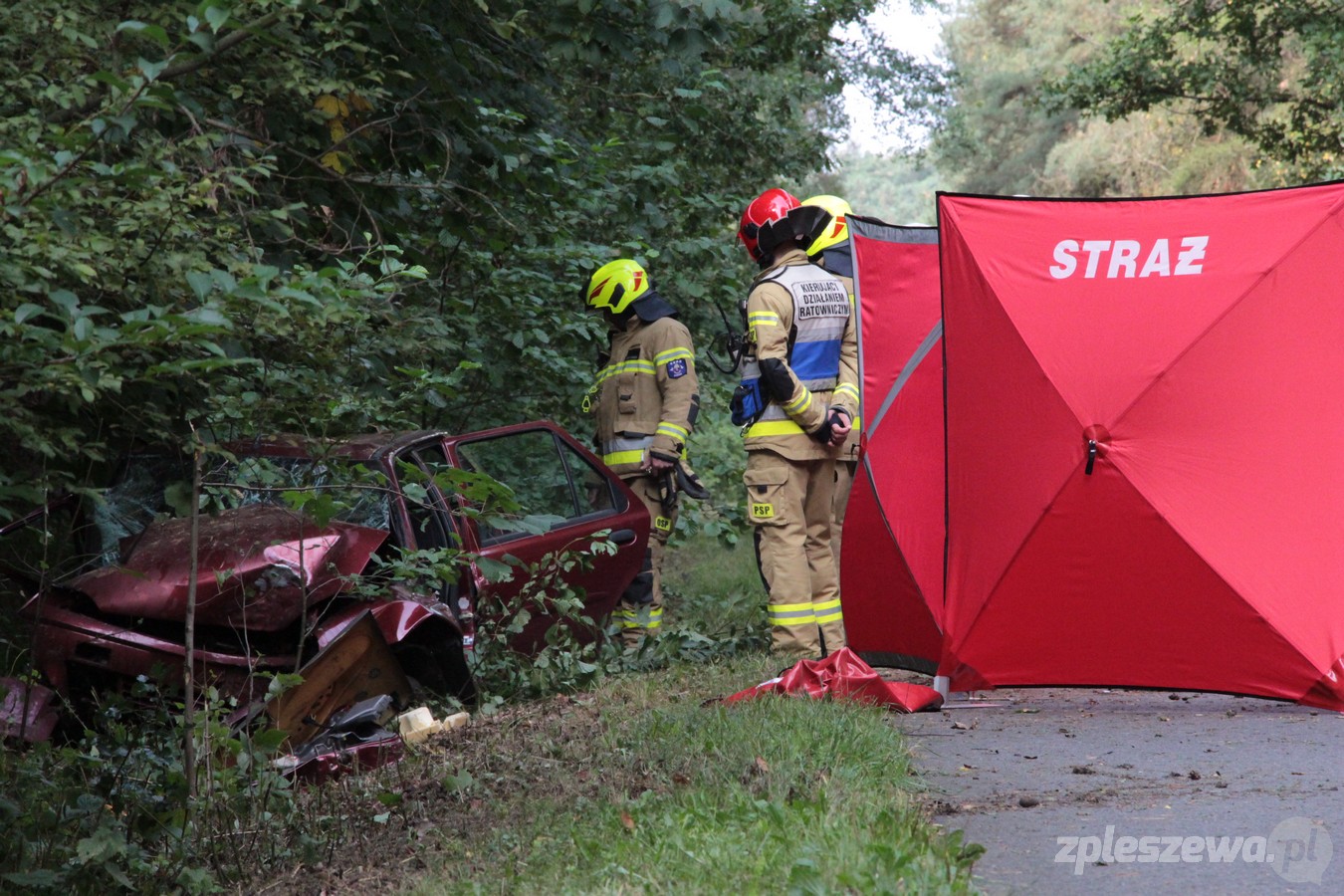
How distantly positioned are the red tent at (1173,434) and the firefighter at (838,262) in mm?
1439

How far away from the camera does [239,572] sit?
17.1ft

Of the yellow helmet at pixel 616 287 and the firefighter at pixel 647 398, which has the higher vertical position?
the yellow helmet at pixel 616 287

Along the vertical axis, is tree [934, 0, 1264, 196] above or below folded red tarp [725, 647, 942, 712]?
above

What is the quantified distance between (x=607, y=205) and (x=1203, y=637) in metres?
5.64

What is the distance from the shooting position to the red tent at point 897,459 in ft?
20.5

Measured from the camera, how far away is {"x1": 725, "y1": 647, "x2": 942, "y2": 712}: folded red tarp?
5645mm

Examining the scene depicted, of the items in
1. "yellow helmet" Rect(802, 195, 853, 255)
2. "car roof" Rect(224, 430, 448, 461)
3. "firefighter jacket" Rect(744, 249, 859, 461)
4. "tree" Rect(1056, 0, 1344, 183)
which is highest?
"tree" Rect(1056, 0, 1344, 183)

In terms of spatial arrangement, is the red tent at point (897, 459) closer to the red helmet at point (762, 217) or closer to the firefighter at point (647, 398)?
the red helmet at point (762, 217)

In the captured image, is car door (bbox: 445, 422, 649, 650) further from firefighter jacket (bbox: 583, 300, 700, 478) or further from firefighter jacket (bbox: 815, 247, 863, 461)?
firefighter jacket (bbox: 815, 247, 863, 461)

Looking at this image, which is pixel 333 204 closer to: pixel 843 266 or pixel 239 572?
pixel 239 572

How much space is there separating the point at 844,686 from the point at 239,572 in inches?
91.9

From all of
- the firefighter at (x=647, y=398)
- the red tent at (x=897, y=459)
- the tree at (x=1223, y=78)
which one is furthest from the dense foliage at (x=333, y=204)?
the tree at (x=1223, y=78)

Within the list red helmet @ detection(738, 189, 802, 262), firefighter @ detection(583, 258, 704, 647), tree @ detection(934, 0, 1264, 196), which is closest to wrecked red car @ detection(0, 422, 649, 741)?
firefighter @ detection(583, 258, 704, 647)

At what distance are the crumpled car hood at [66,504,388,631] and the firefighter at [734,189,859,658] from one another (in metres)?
2.17
